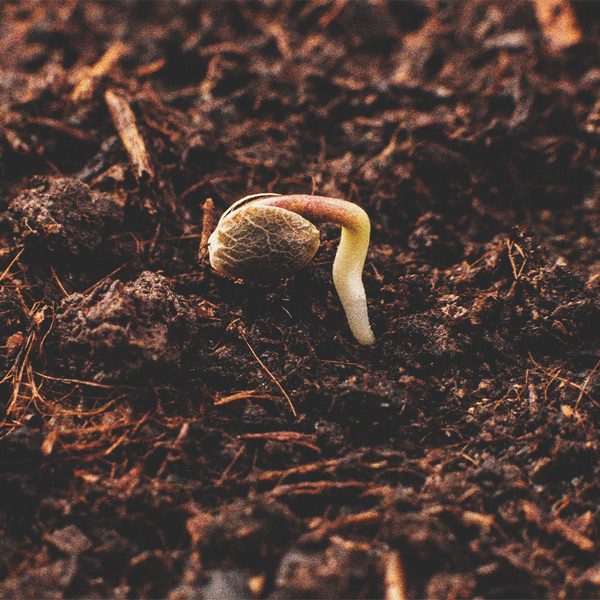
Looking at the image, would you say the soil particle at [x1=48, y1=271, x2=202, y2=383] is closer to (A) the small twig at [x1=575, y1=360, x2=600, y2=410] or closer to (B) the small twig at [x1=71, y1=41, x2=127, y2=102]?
(A) the small twig at [x1=575, y1=360, x2=600, y2=410]

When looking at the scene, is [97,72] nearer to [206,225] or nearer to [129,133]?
[129,133]

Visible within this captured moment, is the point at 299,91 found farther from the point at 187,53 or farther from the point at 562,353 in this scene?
the point at 562,353

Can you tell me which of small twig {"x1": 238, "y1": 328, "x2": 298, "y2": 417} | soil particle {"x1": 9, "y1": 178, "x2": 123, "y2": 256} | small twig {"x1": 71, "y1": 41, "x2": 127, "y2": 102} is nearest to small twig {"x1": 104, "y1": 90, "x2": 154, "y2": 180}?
small twig {"x1": 71, "y1": 41, "x2": 127, "y2": 102}

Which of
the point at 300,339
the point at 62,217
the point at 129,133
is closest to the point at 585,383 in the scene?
the point at 300,339

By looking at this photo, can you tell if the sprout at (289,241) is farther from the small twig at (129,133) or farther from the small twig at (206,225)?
the small twig at (129,133)

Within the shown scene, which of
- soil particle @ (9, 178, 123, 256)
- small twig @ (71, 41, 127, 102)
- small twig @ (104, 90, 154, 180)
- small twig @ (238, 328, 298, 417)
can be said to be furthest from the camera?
small twig @ (71, 41, 127, 102)

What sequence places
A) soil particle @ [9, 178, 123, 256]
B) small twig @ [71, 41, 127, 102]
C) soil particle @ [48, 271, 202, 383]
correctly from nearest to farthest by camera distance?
soil particle @ [48, 271, 202, 383] → soil particle @ [9, 178, 123, 256] → small twig @ [71, 41, 127, 102]

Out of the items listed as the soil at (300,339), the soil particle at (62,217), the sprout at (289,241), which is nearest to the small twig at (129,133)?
the soil at (300,339)
